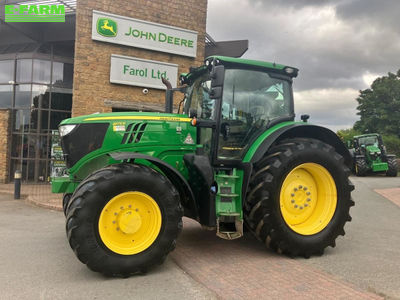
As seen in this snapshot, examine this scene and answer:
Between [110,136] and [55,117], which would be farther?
[55,117]

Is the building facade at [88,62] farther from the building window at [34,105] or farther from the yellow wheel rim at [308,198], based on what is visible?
the yellow wheel rim at [308,198]

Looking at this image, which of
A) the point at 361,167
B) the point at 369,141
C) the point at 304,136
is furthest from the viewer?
the point at 369,141

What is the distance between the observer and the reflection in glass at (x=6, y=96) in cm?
1399

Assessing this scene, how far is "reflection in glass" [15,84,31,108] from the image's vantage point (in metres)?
13.8

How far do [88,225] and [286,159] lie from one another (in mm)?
2541

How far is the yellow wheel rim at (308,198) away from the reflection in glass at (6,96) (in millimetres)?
13237

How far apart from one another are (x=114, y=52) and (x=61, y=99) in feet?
14.7

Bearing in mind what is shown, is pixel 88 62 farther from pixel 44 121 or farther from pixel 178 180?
pixel 178 180

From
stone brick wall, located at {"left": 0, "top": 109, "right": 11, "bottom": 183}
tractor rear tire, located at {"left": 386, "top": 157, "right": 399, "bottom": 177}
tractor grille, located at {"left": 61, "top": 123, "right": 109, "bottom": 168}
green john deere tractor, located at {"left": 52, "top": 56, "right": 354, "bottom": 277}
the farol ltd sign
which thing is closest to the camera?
green john deere tractor, located at {"left": 52, "top": 56, "right": 354, "bottom": 277}

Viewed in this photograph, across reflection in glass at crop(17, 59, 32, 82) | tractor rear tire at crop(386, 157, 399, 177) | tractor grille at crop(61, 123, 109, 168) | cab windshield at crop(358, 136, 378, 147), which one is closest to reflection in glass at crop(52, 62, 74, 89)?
reflection in glass at crop(17, 59, 32, 82)

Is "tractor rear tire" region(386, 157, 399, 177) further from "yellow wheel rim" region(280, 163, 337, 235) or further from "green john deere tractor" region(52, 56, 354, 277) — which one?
"yellow wheel rim" region(280, 163, 337, 235)

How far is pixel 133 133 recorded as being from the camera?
14.0 ft

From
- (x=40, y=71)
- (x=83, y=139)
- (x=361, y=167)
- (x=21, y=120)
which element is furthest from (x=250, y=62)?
(x=361, y=167)

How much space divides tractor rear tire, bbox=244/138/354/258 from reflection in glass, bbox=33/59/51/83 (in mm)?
12255
